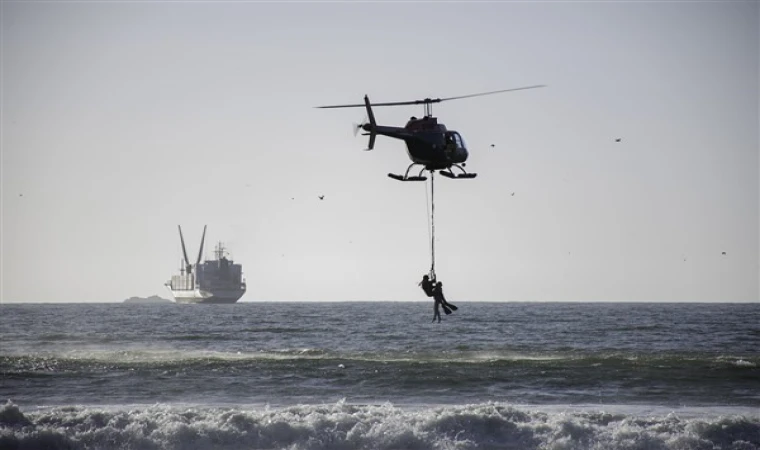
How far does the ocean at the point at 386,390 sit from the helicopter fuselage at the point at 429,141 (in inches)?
322

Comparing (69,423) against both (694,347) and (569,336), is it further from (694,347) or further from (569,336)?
(569,336)

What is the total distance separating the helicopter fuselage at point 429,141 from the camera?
3072cm

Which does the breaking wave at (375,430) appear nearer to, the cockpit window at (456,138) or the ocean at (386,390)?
the ocean at (386,390)

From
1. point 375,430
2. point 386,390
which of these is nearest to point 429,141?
point 375,430

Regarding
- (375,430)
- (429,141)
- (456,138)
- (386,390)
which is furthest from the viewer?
(386,390)

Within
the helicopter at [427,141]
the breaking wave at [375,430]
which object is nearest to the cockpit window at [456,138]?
the helicopter at [427,141]

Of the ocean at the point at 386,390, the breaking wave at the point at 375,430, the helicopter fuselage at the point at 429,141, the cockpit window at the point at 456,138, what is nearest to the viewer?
the breaking wave at the point at 375,430

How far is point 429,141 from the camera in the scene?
101 ft

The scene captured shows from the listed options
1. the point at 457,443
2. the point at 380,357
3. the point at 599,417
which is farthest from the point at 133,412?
the point at 380,357

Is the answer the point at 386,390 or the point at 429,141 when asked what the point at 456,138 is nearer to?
the point at 429,141

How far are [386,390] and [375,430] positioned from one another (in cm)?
1050

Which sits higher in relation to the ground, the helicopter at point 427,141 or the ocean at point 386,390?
the helicopter at point 427,141

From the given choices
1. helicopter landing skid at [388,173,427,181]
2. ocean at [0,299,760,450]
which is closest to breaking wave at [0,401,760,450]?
ocean at [0,299,760,450]

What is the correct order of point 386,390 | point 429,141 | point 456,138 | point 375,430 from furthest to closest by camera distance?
1. point 386,390
2. point 456,138
3. point 429,141
4. point 375,430
